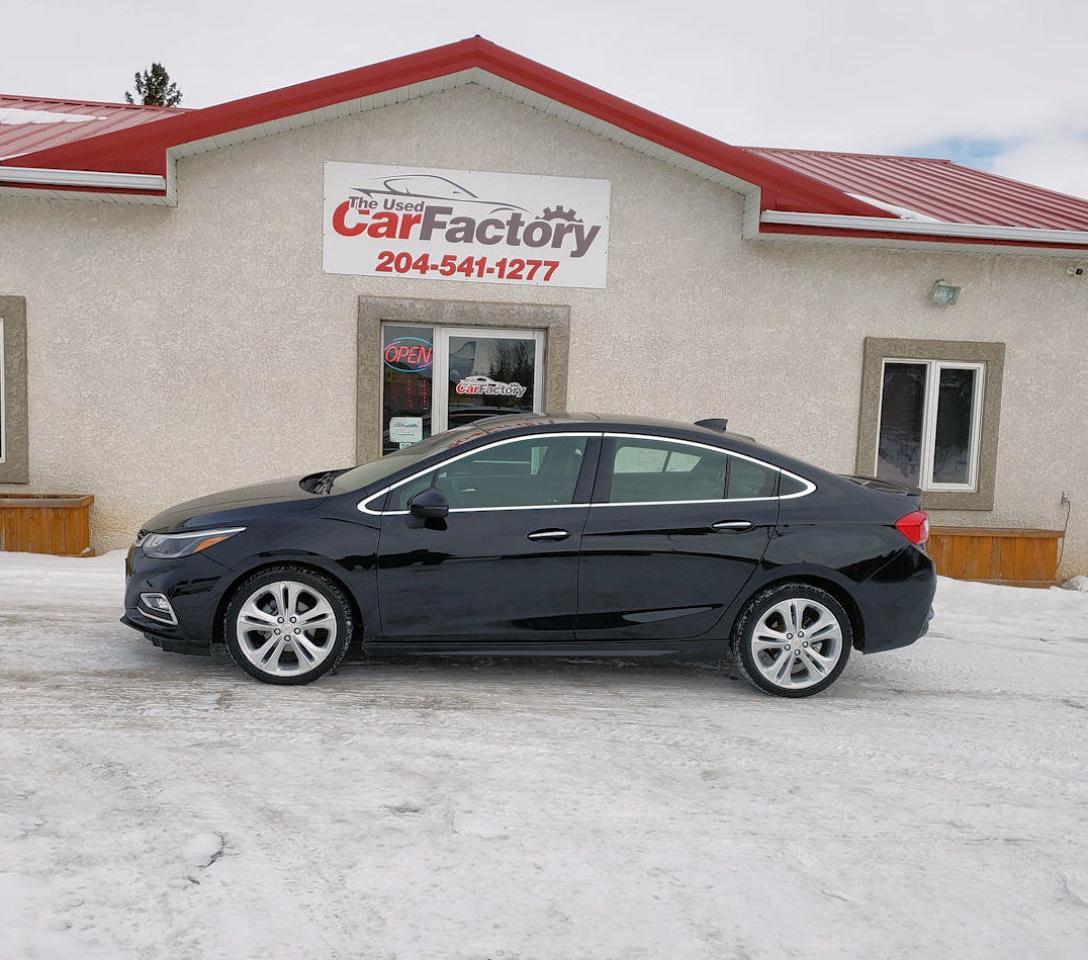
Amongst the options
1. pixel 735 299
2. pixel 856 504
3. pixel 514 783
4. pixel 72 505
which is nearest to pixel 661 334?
pixel 735 299

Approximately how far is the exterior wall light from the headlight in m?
7.72

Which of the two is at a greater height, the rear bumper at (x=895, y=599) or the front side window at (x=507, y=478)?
the front side window at (x=507, y=478)

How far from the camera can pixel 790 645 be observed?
563 centimetres

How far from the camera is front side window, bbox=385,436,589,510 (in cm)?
553

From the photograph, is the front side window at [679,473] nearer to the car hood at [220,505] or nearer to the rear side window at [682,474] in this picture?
the rear side window at [682,474]

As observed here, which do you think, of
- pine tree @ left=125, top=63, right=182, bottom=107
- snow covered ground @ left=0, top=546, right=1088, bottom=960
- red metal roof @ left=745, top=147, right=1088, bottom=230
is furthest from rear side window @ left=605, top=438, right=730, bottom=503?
pine tree @ left=125, top=63, right=182, bottom=107

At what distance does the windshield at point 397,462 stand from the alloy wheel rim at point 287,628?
65 cm

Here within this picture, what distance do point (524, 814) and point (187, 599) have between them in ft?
7.76

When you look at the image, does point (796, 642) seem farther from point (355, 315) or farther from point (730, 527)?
point (355, 315)

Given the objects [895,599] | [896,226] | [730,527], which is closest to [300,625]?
[730,527]

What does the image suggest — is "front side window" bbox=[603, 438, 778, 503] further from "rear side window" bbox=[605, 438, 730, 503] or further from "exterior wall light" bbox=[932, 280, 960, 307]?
"exterior wall light" bbox=[932, 280, 960, 307]

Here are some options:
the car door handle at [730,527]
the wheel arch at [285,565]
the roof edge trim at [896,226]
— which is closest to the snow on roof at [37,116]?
the roof edge trim at [896,226]

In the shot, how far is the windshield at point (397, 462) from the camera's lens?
5.70 metres

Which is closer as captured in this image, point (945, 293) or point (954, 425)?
point (945, 293)
